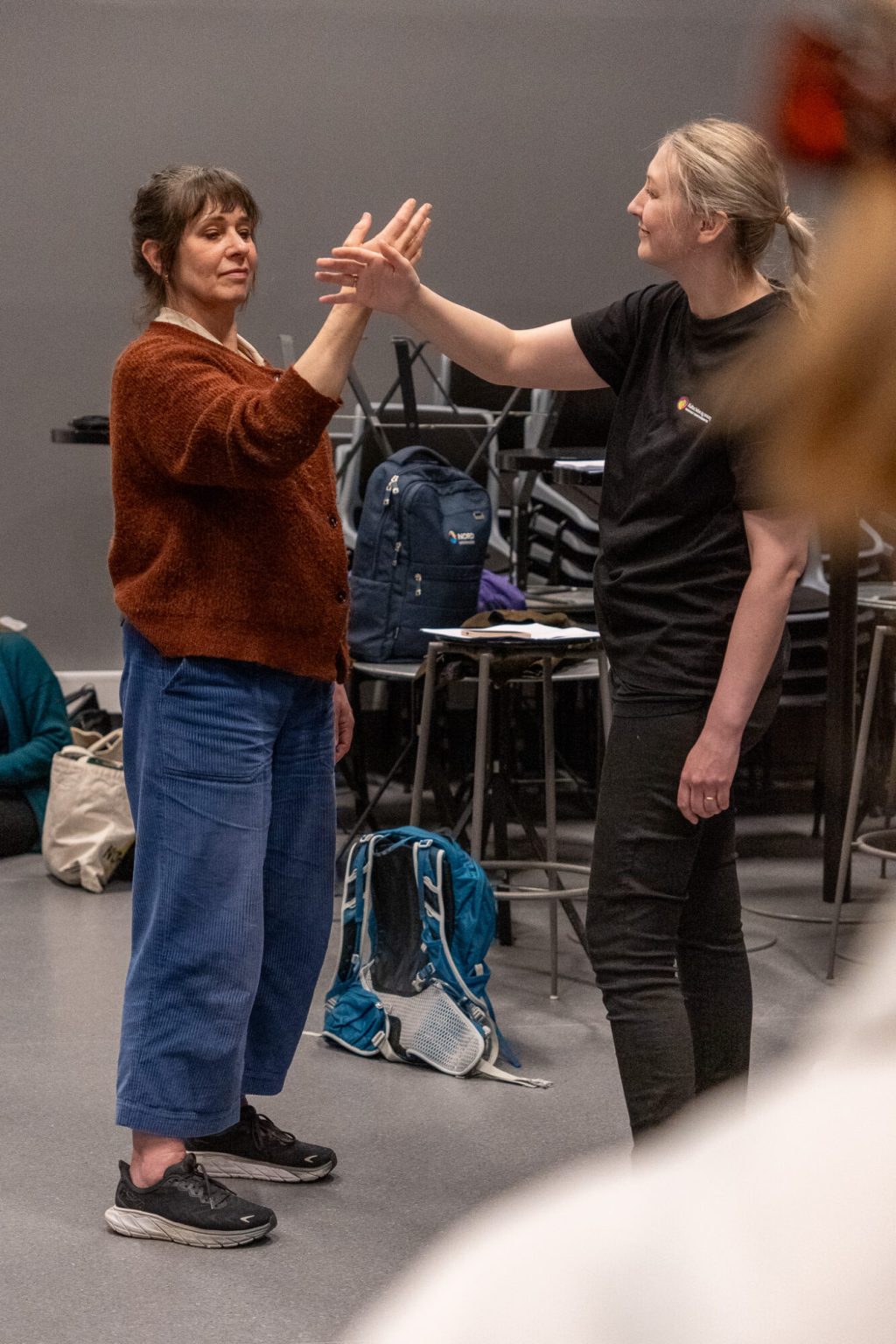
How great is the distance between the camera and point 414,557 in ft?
13.6

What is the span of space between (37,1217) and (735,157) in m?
1.86

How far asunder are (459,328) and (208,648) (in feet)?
1.89

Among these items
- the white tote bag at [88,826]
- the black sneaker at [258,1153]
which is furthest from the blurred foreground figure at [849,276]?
the white tote bag at [88,826]

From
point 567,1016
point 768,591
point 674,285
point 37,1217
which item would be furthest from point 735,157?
point 567,1016

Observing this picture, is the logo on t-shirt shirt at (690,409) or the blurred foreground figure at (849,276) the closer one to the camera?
the blurred foreground figure at (849,276)

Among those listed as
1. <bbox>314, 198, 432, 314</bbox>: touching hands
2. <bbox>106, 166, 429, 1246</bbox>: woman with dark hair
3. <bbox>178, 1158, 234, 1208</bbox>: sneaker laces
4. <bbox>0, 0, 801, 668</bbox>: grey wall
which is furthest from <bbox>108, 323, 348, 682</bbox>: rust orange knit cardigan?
<bbox>0, 0, 801, 668</bbox>: grey wall

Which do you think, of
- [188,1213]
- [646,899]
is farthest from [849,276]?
[188,1213]

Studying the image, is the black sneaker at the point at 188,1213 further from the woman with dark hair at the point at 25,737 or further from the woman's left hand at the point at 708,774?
the woman with dark hair at the point at 25,737

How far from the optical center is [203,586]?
2.27 meters

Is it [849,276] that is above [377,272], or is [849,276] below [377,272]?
below

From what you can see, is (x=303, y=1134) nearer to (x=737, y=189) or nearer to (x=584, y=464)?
(x=737, y=189)

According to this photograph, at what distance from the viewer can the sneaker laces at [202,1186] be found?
239 centimetres

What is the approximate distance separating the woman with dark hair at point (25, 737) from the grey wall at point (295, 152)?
2330mm

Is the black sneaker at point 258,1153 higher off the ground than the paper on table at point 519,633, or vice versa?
the paper on table at point 519,633
